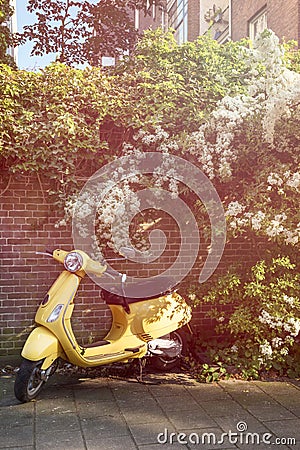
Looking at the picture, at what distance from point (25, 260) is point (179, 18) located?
696 inches

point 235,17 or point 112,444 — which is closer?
point 112,444

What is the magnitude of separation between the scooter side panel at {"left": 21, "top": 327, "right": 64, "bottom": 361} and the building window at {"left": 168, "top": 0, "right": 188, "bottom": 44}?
17.4m

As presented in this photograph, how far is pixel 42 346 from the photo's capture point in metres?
4.53

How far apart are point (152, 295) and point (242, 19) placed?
1244 centimetres

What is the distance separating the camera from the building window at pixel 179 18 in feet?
66.8

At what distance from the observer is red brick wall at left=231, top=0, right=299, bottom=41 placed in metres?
12.2

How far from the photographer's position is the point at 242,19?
50.8ft

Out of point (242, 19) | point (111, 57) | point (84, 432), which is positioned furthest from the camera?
point (242, 19)

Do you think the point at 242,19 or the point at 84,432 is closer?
the point at 84,432

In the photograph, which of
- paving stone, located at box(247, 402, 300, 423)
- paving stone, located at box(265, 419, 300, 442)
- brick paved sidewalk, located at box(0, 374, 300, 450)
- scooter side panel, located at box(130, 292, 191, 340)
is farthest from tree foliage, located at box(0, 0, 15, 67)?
paving stone, located at box(265, 419, 300, 442)

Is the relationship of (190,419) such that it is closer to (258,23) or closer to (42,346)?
(42,346)

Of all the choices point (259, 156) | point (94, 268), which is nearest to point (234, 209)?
point (259, 156)

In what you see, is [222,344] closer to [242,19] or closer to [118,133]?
[118,133]

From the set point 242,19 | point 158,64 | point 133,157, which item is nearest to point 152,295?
point 133,157
